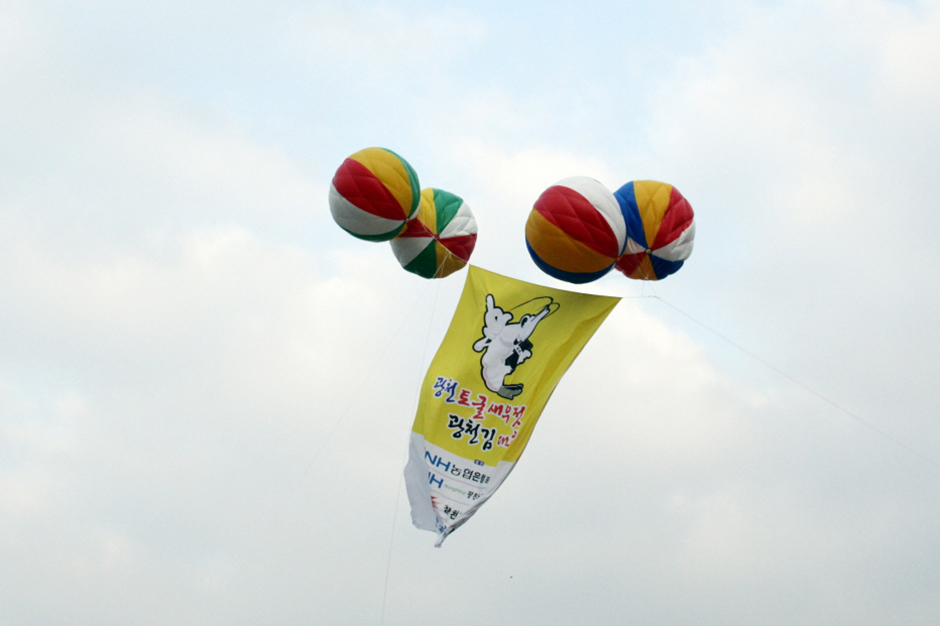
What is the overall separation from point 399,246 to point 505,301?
176 centimetres

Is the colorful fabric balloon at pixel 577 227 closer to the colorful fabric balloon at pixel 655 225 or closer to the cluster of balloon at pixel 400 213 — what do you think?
the colorful fabric balloon at pixel 655 225

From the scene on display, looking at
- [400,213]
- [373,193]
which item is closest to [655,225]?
[400,213]

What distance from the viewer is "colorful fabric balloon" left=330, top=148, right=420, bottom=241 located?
11.9 metres

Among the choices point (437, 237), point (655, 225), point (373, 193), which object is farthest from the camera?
point (437, 237)

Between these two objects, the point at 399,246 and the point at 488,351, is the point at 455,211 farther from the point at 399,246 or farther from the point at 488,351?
the point at 488,351

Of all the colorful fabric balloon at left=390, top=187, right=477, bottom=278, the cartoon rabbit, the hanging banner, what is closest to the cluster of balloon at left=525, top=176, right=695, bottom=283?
the hanging banner

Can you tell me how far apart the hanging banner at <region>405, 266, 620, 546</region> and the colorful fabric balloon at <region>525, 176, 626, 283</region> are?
0.59m

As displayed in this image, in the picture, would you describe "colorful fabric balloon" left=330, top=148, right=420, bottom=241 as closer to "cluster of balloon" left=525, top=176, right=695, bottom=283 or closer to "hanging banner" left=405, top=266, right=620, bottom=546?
"hanging banner" left=405, top=266, right=620, bottom=546

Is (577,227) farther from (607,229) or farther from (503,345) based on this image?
(503,345)

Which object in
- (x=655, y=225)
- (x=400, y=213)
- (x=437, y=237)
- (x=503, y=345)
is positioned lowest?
(x=503, y=345)

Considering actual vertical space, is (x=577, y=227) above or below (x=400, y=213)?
above

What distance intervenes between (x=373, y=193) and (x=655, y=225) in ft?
11.0

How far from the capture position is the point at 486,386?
11711 millimetres

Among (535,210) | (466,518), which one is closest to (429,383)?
(466,518)
